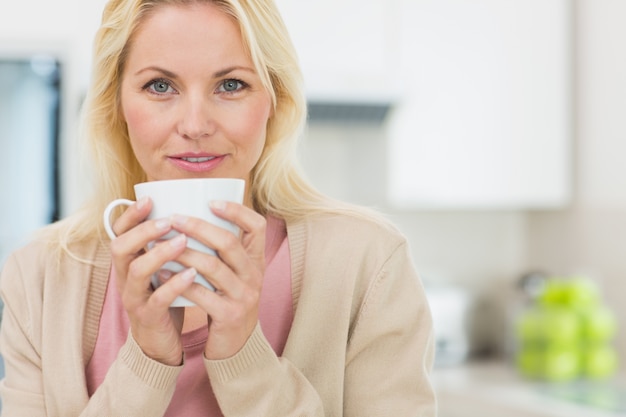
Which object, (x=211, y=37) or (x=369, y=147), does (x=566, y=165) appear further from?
(x=211, y=37)

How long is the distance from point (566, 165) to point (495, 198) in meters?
0.29

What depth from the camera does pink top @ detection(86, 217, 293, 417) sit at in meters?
0.98

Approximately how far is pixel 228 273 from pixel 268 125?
0.32 m

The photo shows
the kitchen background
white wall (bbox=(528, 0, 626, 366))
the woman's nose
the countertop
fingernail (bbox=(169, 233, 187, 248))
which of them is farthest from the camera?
white wall (bbox=(528, 0, 626, 366))

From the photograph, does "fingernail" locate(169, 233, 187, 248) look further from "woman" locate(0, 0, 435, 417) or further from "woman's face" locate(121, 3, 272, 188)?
"woman's face" locate(121, 3, 272, 188)

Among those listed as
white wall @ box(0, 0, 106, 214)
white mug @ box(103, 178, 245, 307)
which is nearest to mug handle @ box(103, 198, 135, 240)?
white mug @ box(103, 178, 245, 307)

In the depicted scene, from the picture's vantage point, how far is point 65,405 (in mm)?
965

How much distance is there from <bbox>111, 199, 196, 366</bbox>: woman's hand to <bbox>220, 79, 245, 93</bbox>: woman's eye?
0.20 meters

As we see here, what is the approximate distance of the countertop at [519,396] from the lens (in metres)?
2.20

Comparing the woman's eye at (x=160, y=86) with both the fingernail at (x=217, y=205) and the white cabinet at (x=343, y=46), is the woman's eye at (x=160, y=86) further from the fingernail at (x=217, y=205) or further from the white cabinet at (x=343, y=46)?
the white cabinet at (x=343, y=46)

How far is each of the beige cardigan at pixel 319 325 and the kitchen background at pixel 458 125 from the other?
1.40 m

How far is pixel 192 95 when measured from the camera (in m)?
0.90


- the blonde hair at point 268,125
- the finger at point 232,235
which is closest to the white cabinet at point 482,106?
the blonde hair at point 268,125

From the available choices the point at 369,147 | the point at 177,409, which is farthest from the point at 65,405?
the point at 369,147
